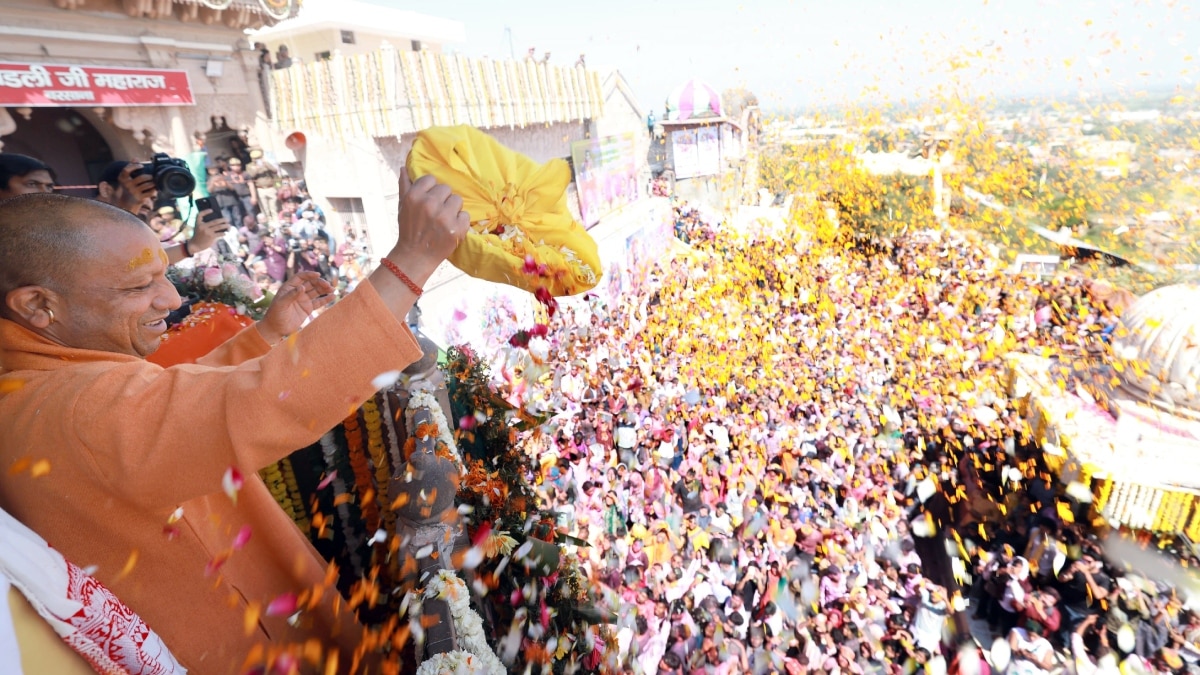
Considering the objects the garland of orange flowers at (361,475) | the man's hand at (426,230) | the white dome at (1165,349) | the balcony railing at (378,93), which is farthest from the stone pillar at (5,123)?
the white dome at (1165,349)

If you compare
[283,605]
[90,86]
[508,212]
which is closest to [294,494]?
[283,605]

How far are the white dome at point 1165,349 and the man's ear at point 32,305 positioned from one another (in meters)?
8.55

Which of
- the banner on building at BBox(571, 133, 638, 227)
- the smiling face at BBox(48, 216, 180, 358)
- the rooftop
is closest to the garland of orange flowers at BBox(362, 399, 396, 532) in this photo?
the smiling face at BBox(48, 216, 180, 358)

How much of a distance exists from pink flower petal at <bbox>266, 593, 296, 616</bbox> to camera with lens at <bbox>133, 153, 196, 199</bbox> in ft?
6.70

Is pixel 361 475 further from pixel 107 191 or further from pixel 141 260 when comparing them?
pixel 141 260

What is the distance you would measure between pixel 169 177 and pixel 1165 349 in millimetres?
8706

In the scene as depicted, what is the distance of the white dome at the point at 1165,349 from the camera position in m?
5.93

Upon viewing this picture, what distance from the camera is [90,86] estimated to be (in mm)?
6867

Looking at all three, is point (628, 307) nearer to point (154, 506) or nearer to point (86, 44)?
point (86, 44)

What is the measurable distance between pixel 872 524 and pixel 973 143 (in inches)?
841

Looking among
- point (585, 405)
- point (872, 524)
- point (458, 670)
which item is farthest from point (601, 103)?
point (458, 670)

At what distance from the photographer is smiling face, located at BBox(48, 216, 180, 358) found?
0.97 meters

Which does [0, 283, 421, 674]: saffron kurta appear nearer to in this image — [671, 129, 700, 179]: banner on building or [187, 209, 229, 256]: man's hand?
[187, 209, 229, 256]: man's hand

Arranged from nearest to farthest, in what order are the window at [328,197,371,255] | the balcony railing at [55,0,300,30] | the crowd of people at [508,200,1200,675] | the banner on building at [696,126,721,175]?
the crowd of people at [508,200,1200,675] < the balcony railing at [55,0,300,30] < the window at [328,197,371,255] < the banner on building at [696,126,721,175]
